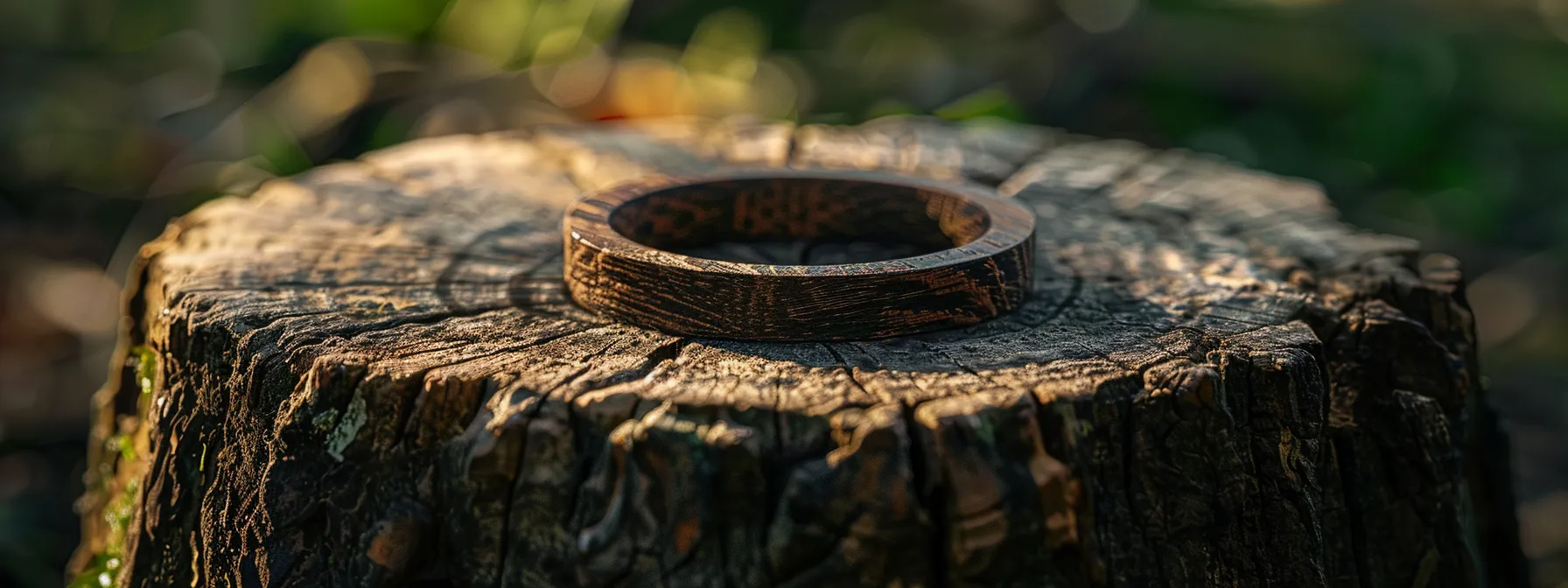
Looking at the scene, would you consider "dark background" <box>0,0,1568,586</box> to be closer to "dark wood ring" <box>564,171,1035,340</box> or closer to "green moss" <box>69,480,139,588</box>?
"green moss" <box>69,480,139,588</box>

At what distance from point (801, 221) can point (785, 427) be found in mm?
1037

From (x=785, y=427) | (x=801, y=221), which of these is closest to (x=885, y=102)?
(x=801, y=221)

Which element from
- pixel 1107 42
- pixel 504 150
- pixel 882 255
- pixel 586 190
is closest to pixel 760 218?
pixel 882 255

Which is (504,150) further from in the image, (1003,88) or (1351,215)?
(1351,215)

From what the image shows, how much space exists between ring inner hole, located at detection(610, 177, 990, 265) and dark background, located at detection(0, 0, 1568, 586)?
2.14m

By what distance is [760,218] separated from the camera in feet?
8.19

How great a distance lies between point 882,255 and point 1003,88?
3.17 meters

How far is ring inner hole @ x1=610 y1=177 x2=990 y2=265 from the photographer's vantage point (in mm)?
2422

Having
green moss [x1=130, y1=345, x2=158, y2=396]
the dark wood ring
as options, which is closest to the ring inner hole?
the dark wood ring

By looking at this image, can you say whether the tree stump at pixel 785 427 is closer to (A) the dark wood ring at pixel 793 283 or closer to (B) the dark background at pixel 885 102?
(A) the dark wood ring at pixel 793 283

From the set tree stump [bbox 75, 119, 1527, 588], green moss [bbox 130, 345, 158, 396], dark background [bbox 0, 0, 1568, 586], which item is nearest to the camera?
tree stump [bbox 75, 119, 1527, 588]

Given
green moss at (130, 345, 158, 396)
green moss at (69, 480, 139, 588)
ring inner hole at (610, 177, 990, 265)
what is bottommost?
green moss at (69, 480, 139, 588)

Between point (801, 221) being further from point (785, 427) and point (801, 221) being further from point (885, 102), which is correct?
point (885, 102)

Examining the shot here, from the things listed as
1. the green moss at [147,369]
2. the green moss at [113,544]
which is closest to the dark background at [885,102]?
the green moss at [113,544]
